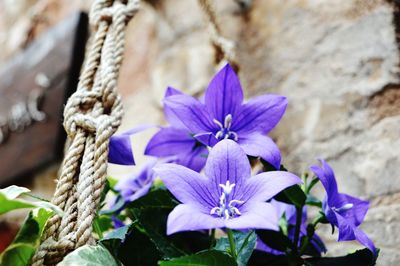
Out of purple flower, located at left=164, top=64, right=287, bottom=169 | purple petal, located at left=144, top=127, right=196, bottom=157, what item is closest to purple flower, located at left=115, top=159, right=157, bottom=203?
purple petal, located at left=144, top=127, right=196, bottom=157

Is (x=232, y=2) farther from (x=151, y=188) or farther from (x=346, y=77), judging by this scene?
(x=151, y=188)

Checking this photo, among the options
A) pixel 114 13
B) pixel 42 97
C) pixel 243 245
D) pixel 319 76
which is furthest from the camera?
pixel 42 97

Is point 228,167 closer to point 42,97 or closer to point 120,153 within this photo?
point 120,153

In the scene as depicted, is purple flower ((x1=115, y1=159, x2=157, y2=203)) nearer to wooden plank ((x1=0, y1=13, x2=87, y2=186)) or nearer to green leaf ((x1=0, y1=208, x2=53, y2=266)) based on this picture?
green leaf ((x1=0, y1=208, x2=53, y2=266))

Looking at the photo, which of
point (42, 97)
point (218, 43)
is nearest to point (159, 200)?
point (218, 43)

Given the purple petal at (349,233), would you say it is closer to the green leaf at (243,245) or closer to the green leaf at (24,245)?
the green leaf at (243,245)

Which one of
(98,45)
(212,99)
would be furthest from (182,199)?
(98,45)

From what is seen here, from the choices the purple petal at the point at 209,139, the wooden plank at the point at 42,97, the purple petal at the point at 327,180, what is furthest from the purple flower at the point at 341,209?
the wooden plank at the point at 42,97
